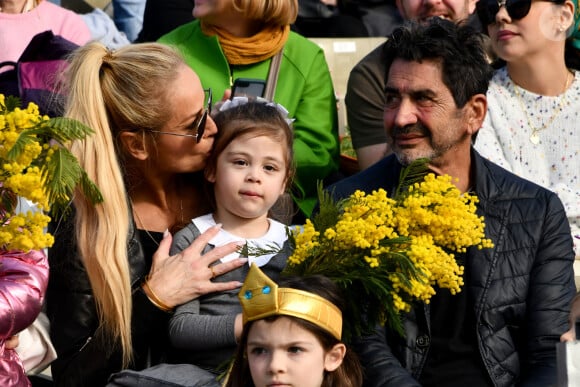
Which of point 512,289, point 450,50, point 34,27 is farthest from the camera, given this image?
point 34,27

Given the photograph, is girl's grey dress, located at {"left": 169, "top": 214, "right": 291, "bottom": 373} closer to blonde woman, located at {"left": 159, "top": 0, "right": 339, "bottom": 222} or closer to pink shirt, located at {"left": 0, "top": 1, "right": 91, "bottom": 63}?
blonde woman, located at {"left": 159, "top": 0, "right": 339, "bottom": 222}

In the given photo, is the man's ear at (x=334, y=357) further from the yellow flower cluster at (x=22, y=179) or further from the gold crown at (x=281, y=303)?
the yellow flower cluster at (x=22, y=179)

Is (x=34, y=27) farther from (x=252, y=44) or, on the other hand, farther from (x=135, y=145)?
(x=135, y=145)

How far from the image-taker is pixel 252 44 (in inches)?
232

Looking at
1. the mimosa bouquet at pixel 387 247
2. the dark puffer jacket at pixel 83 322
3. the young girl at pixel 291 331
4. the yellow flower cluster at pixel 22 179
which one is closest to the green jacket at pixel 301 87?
the dark puffer jacket at pixel 83 322

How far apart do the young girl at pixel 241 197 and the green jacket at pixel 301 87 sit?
952mm

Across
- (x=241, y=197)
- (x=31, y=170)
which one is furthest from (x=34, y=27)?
(x=31, y=170)

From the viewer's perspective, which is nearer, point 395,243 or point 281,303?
point 281,303

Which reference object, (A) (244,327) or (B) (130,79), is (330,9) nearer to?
(B) (130,79)

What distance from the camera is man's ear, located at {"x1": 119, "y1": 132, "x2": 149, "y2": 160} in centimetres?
486

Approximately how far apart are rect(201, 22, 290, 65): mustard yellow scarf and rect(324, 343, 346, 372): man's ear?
7.23 feet

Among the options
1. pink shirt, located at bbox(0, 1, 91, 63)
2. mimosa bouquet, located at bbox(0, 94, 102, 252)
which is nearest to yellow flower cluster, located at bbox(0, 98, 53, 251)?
mimosa bouquet, located at bbox(0, 94, 102, 252)

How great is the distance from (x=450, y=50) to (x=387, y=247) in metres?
1.22

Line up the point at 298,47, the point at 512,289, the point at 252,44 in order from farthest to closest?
the point at 298,47 < the point at 252,44 < the point at 512,289
